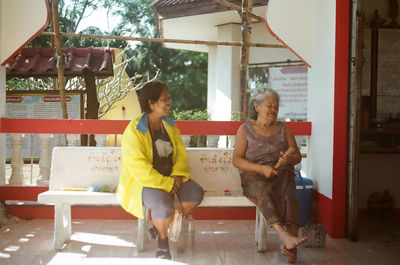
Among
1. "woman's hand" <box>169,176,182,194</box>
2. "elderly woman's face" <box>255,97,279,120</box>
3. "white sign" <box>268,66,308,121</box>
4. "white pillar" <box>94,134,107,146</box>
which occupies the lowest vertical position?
"woman's hand" <box>169,176,182,194</box>

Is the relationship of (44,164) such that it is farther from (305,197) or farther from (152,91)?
(305,197)

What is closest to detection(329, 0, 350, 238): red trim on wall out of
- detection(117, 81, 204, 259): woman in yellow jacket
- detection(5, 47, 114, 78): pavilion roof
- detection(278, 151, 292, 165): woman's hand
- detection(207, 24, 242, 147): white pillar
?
detection(278, 151, 292, 165): woman's hand

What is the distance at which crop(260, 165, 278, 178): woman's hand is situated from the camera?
12.6 feet

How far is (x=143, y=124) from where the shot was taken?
12.6ft

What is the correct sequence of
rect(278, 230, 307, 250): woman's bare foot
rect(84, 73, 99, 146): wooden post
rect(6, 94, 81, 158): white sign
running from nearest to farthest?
rect(278, 230, 307, 250): woman's bare foot < rect(6, 94, 81, 158): white sign < rect(84, 73, 99, 146): wooden post

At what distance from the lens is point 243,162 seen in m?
3.98

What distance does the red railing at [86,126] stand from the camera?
5.03 meters

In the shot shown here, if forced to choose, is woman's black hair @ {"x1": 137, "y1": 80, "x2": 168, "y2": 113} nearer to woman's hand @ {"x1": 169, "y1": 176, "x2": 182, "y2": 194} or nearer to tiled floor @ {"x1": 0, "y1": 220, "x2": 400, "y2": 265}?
woman's hand @ {"x1": 169, "y1": 176, "x2": 182, "y2": 194}

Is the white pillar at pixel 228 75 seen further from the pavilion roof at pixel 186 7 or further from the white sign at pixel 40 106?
the white sign at pixel 40 106

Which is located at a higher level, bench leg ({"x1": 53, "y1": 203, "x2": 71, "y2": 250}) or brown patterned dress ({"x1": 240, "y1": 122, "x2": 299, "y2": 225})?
brown patterned dress ({"x1": 240, "y1": 122, "x2": 299, "y2": 225})

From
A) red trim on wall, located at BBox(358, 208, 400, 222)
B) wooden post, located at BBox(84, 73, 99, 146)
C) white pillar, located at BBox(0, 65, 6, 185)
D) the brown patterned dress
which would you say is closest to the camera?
the brown patterned dress

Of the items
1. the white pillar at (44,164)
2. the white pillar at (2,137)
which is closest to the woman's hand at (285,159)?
the white pillar at (44,164)

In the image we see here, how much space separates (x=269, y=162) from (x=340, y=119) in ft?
2.96

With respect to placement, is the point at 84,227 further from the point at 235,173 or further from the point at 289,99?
the point at 289,99
